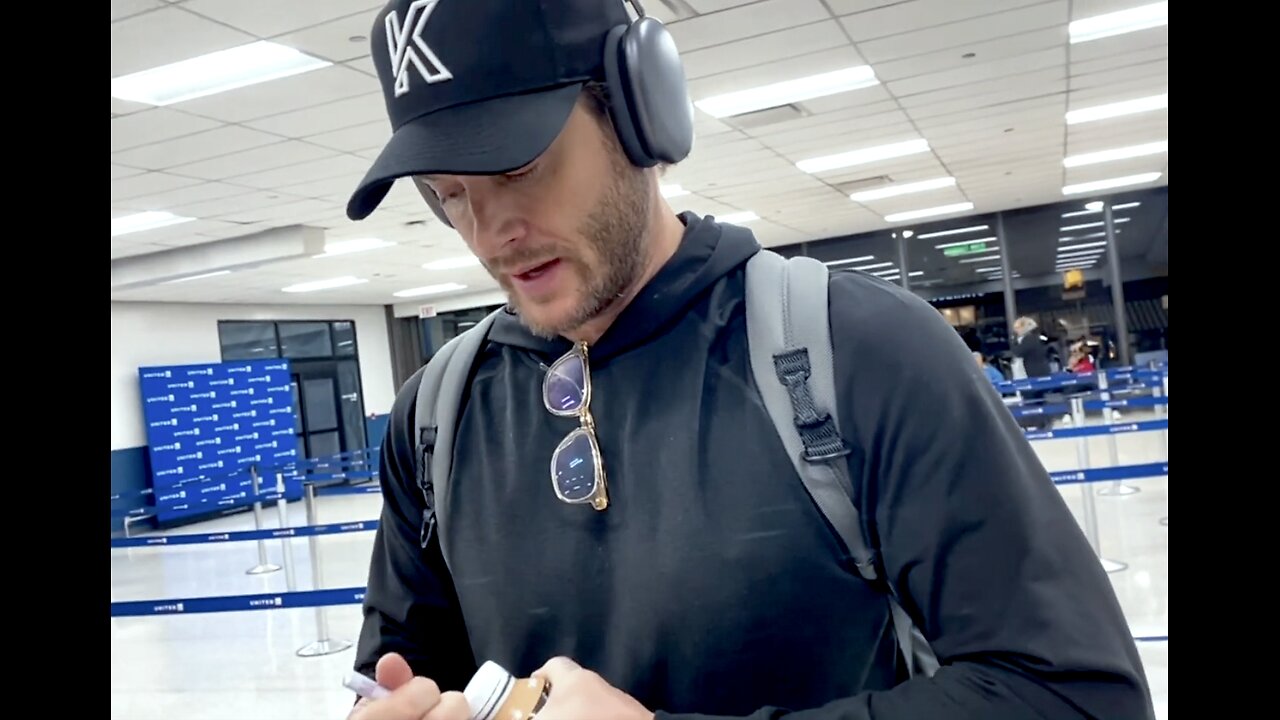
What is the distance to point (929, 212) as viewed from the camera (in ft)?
43.3

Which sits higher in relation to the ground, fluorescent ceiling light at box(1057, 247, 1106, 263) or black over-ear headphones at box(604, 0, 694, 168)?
fluorescent ceiling light at box(1057, 247, 1106, 263)

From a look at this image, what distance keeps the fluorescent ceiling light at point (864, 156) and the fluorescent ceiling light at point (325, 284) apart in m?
6.63

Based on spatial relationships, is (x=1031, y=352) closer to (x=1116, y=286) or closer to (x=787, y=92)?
(x=1116, y=286)

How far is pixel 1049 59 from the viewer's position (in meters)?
6.16

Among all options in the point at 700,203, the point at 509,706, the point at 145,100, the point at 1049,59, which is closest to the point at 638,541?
the point at 509,706

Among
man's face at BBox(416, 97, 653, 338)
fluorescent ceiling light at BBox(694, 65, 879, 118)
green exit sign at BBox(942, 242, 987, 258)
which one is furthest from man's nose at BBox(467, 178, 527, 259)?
green exit sign at BBox(942, 242, 987, 258)

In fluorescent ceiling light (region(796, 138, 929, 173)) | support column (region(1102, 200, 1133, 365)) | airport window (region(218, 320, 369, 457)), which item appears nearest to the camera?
fluorescent ceiling light (region(796, 138, 929, 173))

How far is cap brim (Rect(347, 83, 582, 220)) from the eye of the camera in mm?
800

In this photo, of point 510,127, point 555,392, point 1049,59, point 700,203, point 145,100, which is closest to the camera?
point 510,127

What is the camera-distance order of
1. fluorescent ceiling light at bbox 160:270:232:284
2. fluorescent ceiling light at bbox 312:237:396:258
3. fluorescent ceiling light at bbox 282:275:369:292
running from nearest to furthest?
fluorescent ceiling light at bbox 160:270:232:284 → fluorescent ceiling light at bbox 312:237:396:258 → fluorescent ceiling light at bbox 282:275:369:292

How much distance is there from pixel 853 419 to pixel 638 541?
0.71 feet

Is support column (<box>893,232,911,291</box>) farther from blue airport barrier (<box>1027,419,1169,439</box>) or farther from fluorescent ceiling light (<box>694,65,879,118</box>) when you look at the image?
blue airport barrier (<box>1027,419,1169,439</box>)

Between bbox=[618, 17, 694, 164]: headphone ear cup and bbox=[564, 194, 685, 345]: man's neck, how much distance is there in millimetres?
57
